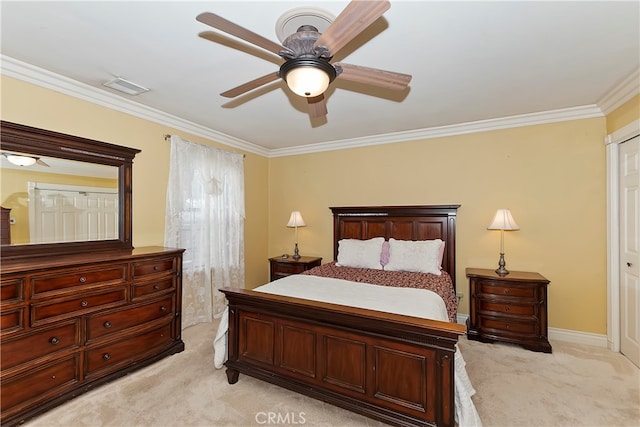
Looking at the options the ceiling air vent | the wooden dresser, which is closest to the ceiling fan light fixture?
the ceiling air vent

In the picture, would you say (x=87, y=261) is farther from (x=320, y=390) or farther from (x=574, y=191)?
(x=574, y=191)

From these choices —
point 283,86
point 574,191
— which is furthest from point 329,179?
point 574,191

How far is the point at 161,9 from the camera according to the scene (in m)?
1.70

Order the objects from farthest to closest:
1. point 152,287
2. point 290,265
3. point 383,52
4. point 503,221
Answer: point 290,265, point 503,221, point 152,287, point 383,52

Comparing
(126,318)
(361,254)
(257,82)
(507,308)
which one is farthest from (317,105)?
(507,308)

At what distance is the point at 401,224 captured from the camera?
157 inches

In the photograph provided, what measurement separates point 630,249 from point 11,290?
5.07 meters

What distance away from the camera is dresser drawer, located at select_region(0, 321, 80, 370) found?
190 cm

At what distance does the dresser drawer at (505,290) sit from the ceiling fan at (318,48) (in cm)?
242

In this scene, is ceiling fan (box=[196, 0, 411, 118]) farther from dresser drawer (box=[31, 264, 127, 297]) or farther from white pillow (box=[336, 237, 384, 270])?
white pillow (box=[336, 237, 384, 270])

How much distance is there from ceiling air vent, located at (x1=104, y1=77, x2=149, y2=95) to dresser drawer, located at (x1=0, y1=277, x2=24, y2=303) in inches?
66.9

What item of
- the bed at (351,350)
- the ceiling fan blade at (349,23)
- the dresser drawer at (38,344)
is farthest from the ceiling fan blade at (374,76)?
the dresser drawer at (38,344)

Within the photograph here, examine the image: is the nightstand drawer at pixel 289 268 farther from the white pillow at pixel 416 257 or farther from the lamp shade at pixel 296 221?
the white pillow at pixel 416 257

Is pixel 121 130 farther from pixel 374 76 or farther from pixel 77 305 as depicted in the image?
pixel 374 76
